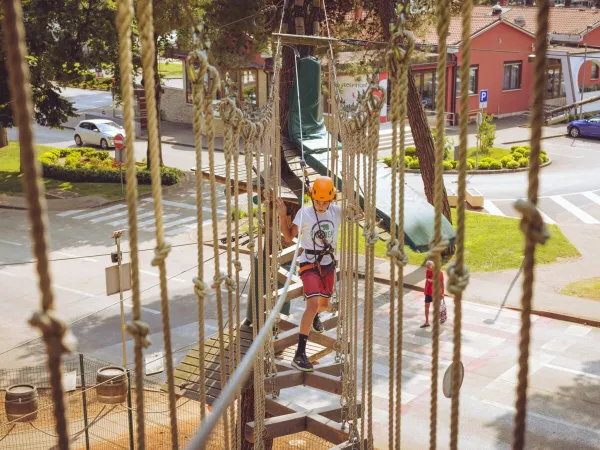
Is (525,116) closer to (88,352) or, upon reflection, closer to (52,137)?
(52,137)

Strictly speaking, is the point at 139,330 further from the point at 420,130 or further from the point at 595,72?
the point at 595,72

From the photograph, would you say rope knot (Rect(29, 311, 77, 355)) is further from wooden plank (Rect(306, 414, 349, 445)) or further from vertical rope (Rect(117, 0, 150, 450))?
wooden plank (Rect(306, 414, 349, 445))

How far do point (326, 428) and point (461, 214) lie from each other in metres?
3.90

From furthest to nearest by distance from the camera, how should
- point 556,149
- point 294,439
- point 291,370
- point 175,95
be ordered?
point 175,95, point 556,149, point 294,439, point 291,370

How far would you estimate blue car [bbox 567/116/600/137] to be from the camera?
27781mm

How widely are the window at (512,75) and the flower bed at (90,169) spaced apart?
16097 mm

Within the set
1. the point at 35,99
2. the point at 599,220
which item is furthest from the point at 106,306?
the point at 599,220

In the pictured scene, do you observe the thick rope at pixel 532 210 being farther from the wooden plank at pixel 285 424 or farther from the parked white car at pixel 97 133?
the parked white car at pixel 97 133

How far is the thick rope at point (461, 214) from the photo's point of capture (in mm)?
2230

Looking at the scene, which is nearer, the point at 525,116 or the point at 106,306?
the point at 106,306

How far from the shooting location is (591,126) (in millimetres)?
27891

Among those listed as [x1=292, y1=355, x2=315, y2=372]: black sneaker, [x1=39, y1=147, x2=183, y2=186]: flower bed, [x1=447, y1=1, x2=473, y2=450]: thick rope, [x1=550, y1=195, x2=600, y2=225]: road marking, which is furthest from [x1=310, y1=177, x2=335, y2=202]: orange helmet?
[x1=39, y1=147, x2=183, y2=186]: flower bed

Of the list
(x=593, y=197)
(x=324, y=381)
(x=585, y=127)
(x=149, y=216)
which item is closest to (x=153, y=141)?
(x=324, y=381)

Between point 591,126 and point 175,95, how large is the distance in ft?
54.1
